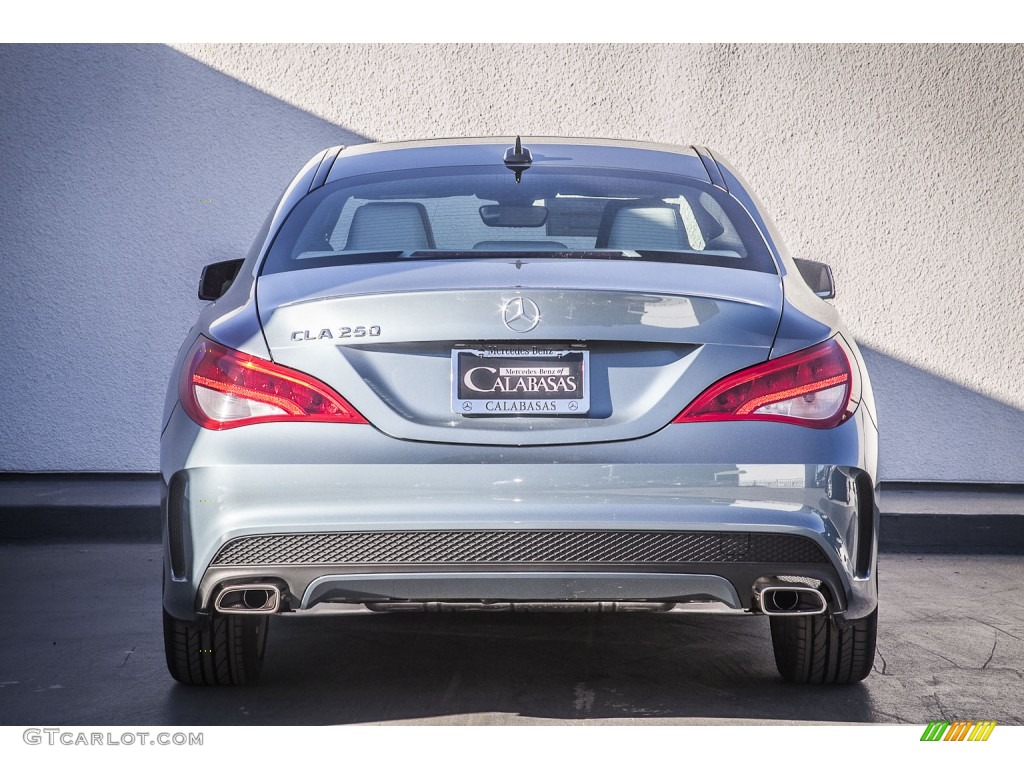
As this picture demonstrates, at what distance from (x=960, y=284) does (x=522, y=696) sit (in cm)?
570

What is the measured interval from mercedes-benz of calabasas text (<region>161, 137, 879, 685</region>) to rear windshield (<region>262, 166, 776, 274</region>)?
42cm

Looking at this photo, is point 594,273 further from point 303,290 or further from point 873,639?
point 873,639

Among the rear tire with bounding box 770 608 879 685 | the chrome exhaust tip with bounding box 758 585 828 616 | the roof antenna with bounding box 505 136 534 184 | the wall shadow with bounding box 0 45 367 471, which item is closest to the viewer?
the chrome exhaust tip with bounding box 758 585 828 616

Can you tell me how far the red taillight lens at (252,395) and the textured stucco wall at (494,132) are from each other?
5589mm

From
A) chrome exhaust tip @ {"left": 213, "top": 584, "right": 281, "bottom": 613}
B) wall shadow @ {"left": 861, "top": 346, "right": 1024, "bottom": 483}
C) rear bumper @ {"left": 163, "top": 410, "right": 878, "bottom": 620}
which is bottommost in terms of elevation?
wall shadow @ {"left": 861, "top": 346, "right": 1024, "bottom": 483}

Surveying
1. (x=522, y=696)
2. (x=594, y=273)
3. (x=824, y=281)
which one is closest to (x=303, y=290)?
(x=594, y=273)

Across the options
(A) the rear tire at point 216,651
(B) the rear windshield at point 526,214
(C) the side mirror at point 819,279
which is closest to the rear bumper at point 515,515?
(A) the rear tire at point 216,651

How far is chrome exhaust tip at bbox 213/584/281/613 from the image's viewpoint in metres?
3.28

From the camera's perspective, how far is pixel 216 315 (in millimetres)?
3547

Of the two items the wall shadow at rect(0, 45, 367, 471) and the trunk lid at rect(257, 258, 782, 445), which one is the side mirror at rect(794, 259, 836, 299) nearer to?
the trunk lid at rect(257, 258, 782, 445)
